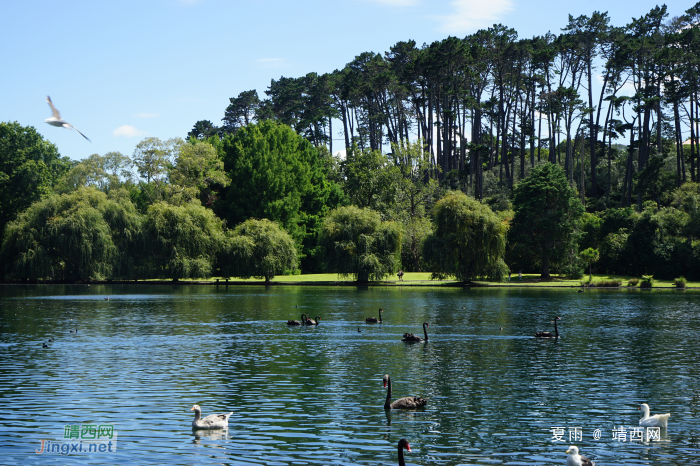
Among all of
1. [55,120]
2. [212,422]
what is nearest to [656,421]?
[212,422]

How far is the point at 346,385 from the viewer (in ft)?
79.7

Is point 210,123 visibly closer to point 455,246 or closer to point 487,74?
point 487,74

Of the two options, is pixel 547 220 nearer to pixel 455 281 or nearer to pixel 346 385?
pixel 455 281

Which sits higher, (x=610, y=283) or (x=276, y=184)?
Result: (x=276, y=184)

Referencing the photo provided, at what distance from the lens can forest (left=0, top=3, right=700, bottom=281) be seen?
88.5m

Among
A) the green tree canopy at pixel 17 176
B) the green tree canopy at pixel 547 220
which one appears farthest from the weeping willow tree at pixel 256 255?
the green tree canopy at pixel 17 176

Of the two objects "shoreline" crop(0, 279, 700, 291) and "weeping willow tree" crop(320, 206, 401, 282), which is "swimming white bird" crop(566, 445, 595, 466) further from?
"weeping willow tree" crop(320, 206, 401, 282)

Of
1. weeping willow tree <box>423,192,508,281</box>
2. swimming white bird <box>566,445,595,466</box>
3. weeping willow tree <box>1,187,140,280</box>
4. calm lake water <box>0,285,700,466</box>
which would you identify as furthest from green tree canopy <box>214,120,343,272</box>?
swimming white bird <box>566,445,595,466</box>

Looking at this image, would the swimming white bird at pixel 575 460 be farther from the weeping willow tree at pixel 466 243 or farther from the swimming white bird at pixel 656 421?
the weeping willow tree at pixel 466 243

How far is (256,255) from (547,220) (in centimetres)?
3986

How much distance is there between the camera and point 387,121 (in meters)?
142

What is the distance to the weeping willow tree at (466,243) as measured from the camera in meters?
85.8

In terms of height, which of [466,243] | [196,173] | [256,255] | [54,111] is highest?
[196,173]

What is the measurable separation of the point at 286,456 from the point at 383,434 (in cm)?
305
